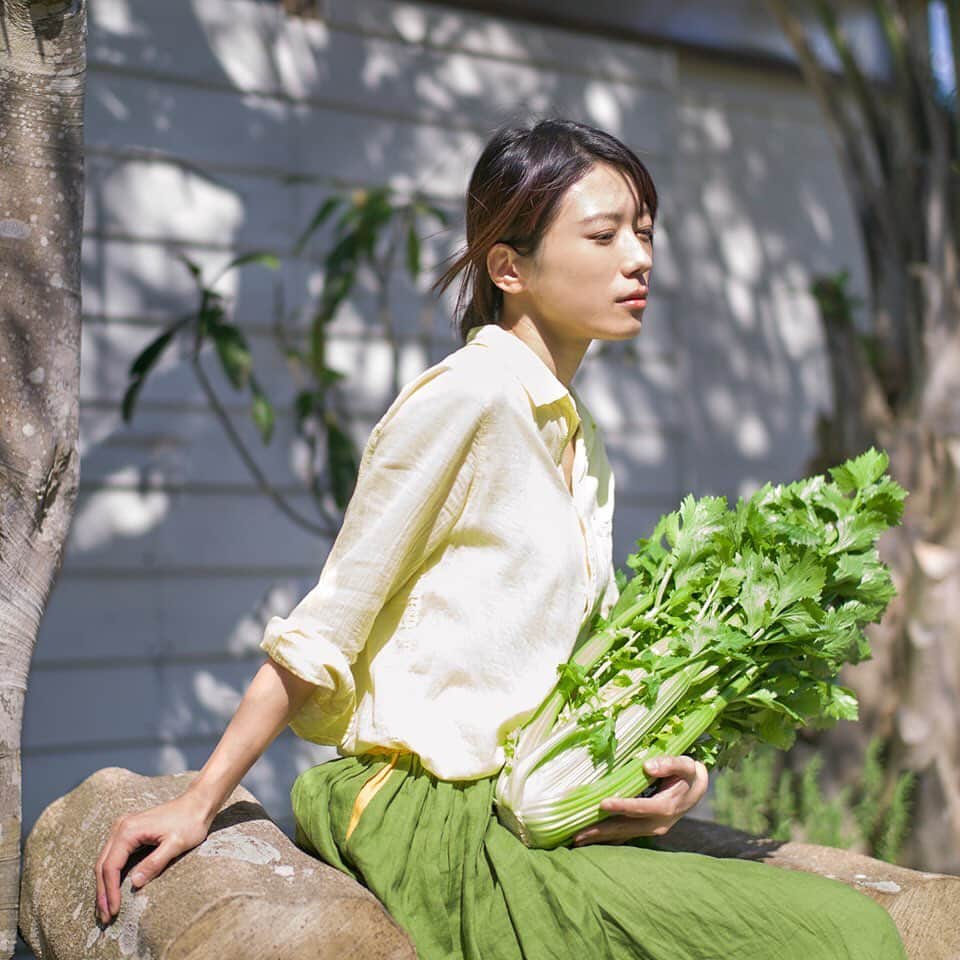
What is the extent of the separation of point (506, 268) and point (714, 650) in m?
0.73

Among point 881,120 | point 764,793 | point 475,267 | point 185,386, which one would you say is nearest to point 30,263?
point 475,267

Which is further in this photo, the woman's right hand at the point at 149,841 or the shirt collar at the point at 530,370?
the shirt collar at the point at 530,370

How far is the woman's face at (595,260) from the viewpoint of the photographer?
6.64 ft

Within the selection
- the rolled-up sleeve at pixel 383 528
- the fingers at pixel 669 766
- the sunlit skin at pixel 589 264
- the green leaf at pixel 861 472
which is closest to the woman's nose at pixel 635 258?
the sunlit skin at pixel 589 264

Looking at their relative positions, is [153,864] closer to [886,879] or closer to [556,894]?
[556,894]

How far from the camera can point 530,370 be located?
2010 millimetres

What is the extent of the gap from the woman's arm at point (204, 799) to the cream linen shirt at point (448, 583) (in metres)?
0.06

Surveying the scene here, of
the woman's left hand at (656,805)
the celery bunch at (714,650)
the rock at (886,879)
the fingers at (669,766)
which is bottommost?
the rock at (886,879)

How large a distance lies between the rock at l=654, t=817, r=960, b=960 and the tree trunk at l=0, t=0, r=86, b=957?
119cm

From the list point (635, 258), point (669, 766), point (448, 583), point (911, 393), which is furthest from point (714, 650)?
point (911, 393)

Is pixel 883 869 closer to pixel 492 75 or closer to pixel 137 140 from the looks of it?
pixel 137 140

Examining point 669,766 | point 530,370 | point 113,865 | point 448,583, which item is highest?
point 530,370

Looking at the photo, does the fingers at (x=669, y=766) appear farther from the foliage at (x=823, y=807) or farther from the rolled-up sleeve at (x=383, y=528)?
the foliage at (x=823, y=807)

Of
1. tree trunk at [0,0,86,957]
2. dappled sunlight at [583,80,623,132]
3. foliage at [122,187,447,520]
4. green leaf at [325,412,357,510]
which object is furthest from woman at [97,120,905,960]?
dappled sunlight at [583,80,623,132]
